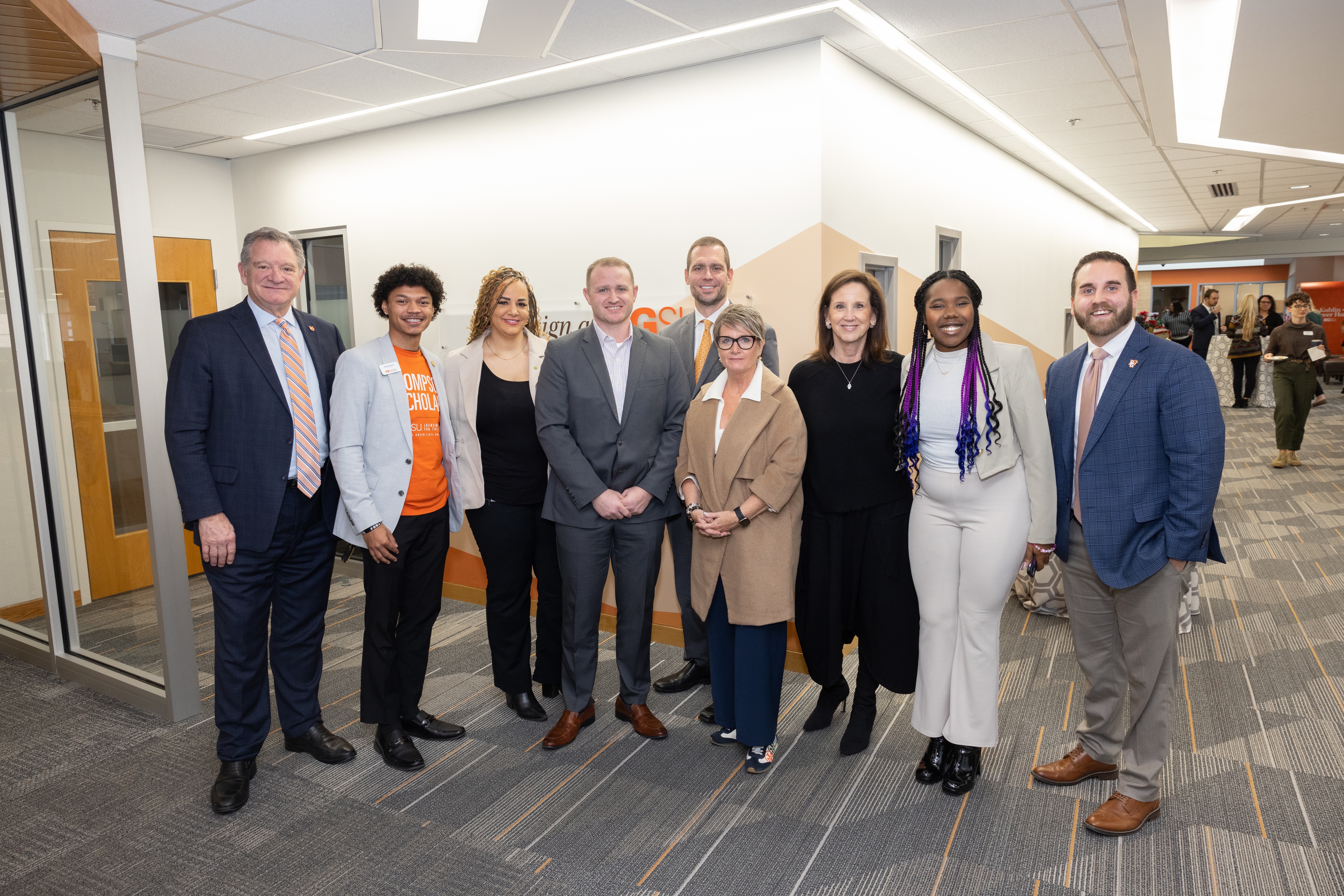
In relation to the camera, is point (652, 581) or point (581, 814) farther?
point (652, 581)

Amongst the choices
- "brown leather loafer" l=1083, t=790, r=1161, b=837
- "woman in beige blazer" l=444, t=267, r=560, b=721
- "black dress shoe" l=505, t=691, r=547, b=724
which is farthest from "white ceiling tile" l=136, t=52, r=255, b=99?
"brown leather loafer" l=1083, t=790, r=1161, b=837

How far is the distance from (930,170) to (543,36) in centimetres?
267

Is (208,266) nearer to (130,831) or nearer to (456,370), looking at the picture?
(456,370)

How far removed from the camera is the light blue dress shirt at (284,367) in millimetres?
2852

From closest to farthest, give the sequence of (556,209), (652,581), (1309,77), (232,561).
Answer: (232,561) < (652,581) < (556,209) < (1309,77)

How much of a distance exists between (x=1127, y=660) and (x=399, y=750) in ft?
8.26

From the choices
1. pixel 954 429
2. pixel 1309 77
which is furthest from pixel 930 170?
pixel 954 429

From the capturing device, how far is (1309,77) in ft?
16.3

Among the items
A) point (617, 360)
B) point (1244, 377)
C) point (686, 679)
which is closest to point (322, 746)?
point (686, 679)

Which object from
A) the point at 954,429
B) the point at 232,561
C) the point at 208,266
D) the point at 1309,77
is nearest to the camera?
the point at 954,429

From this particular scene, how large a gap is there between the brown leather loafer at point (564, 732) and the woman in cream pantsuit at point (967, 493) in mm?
1287

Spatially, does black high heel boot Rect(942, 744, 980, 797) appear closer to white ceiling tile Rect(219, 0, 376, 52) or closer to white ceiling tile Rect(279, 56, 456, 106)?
white ceiling tile Rect(219, 0, 376, 52)

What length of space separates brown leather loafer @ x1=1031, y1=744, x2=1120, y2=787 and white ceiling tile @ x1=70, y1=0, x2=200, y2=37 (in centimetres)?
427

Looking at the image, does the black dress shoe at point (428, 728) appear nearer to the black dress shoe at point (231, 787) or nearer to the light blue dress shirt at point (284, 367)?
the black dress shoe at point (231, 787)
